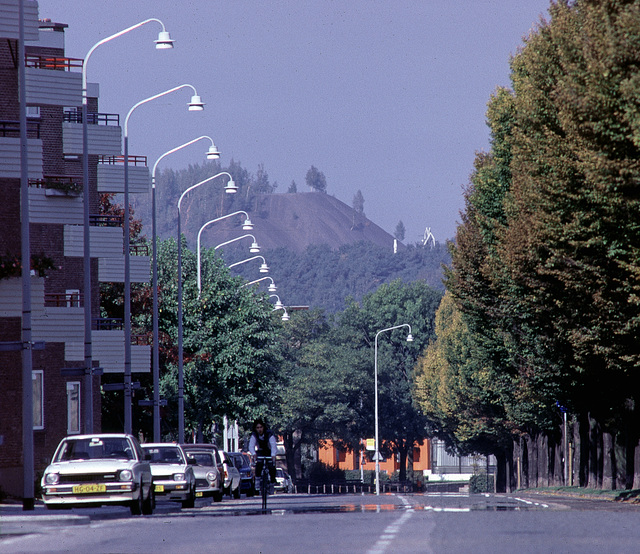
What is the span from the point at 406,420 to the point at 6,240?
84.5 m

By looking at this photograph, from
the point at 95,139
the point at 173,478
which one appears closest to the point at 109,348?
the point at 95,139

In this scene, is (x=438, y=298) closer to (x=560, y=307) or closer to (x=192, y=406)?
(x=192, y=406)

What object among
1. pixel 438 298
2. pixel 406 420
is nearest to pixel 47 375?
pixel 406 420

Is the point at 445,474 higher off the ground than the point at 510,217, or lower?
lower

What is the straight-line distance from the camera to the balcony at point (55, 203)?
131 feet

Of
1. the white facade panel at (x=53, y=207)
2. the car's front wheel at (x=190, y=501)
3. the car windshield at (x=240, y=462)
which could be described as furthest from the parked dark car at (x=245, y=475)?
the car's front wheel at (x=190, y=501)

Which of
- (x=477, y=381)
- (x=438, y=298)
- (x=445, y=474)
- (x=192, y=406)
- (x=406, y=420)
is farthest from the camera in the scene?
(x=445, y=474)

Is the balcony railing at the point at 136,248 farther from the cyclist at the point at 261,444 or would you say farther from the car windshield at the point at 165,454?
the cyclist at the point at 261,444

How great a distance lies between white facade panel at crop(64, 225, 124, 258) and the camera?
46844 millimetres

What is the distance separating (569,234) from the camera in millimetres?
29922

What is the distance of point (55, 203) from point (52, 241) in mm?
6534

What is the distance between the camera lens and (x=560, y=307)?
1340 inches

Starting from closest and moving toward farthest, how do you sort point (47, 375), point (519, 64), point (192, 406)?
1. point (519, 64)
2. point (47, 375)
3. point (192, 406)

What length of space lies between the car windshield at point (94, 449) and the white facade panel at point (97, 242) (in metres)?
22.2
